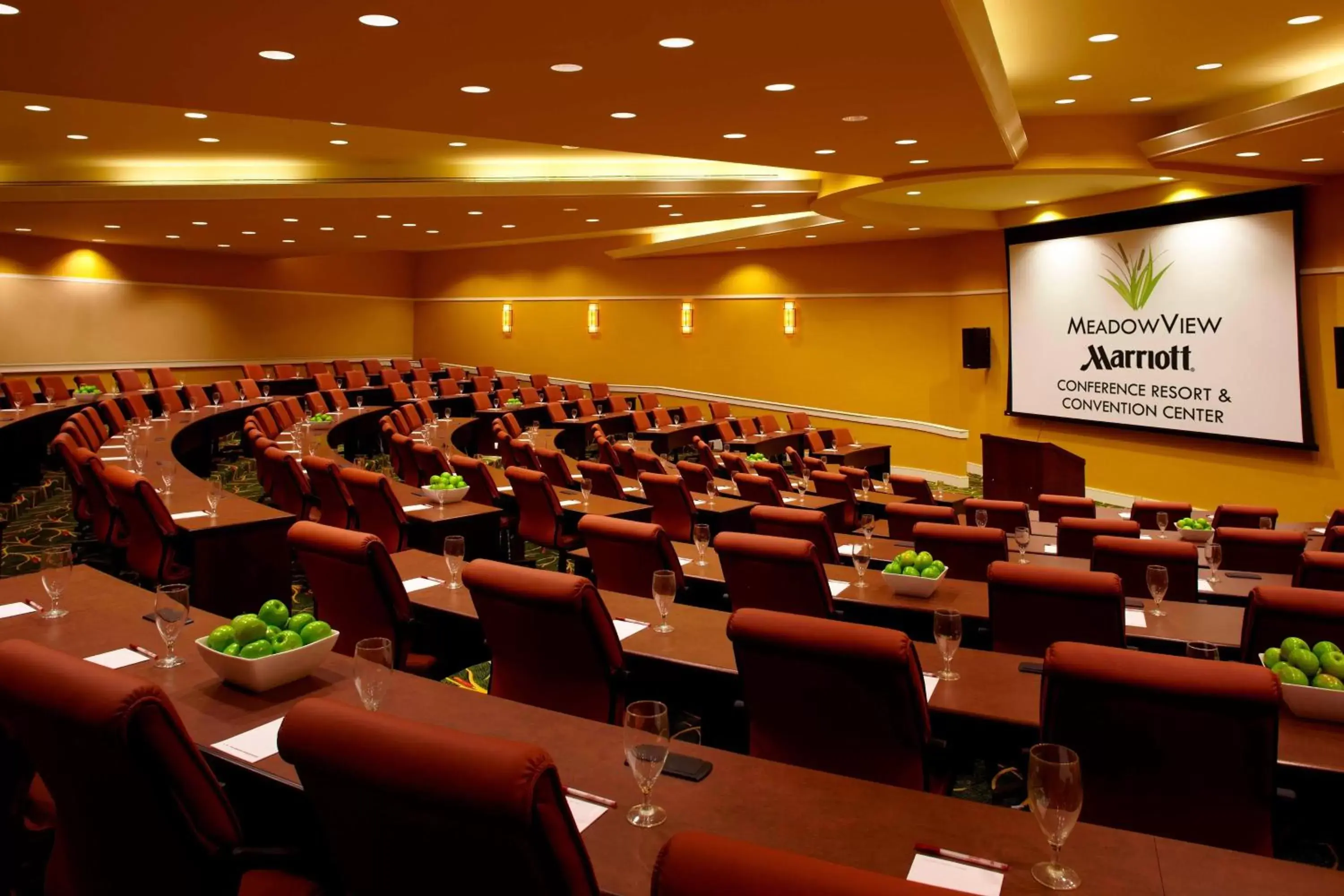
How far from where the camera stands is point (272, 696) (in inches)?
105

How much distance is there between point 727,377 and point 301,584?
1172cm

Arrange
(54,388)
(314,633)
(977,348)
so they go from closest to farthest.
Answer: (314,633) < (54,388) < (977,348)

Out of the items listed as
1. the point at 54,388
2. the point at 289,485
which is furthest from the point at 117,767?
the point at 54,388

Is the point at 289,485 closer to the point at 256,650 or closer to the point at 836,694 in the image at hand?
the point at 256,650

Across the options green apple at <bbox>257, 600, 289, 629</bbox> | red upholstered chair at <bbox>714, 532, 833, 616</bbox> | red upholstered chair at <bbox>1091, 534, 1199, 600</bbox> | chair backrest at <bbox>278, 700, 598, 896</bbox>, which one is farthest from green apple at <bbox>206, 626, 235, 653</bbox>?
red upholstered chair at <bbox>1091, 534, 1199, 600</bbox>

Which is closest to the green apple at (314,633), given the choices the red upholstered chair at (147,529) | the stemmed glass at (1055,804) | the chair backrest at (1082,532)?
Answer: the stemmed glass at (1055,804)

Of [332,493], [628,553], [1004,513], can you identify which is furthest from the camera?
[1004,513]

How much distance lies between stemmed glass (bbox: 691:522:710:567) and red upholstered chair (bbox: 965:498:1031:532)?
250 cm

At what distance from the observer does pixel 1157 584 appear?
12.9 feet

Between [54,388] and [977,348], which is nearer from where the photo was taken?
[54,388]

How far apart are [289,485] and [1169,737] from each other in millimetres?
6565

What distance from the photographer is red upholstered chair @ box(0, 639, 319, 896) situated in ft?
6.09

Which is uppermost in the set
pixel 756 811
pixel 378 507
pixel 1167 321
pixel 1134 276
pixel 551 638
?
pixel 1134 276

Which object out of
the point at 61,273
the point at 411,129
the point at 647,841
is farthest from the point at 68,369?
the point at 647,841
